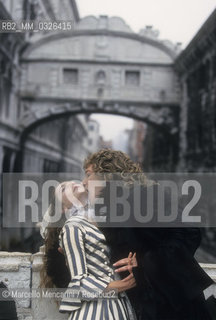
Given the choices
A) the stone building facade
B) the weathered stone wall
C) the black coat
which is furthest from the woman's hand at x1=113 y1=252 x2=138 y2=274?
the stone building facade

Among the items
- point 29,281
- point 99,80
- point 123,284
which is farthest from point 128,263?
point 99,80

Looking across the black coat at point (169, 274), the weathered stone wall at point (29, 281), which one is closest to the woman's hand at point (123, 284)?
the black coat at point (169, 274)

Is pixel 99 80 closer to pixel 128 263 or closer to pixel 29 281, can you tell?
pixel 29 281

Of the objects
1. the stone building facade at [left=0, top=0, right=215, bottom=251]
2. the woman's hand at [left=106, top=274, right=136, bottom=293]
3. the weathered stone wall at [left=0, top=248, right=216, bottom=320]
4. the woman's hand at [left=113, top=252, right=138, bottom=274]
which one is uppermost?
the stone building facade at [left=0, top=0, right=215, bottom=251]

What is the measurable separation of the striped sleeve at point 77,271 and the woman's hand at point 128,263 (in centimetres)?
12

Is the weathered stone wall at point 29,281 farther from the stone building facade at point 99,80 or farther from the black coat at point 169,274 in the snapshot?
the stone building facade at point 99,80

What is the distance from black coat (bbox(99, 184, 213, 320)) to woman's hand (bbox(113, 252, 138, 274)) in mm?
25

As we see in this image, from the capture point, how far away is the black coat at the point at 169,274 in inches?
73.1

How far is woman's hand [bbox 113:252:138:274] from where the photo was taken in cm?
195

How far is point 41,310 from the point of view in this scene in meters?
2.37

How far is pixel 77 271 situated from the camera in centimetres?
189

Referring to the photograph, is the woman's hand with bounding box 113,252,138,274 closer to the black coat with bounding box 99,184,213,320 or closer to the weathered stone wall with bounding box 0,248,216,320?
the black coat with bounding box 99,184,213,320

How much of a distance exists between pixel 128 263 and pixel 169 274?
8.8 inches

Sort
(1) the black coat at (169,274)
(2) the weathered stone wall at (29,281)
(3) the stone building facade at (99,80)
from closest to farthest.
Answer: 1. (1) the black coat at (169,274)
2. (2) the weathered stone wall at (29,281)
3. (3) the stone building facade at (99,80)
